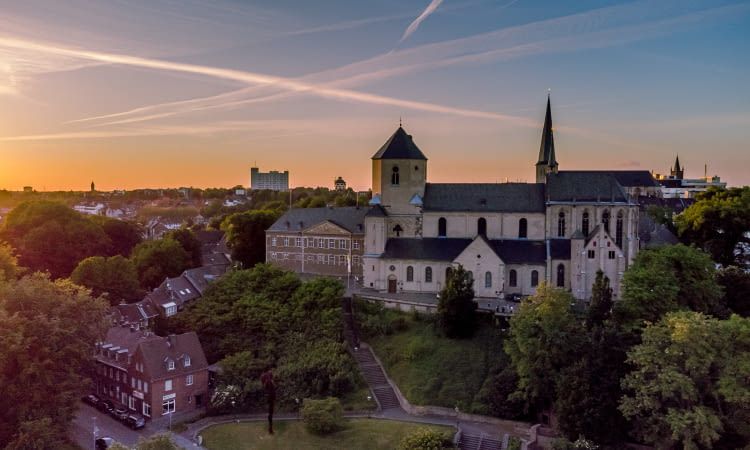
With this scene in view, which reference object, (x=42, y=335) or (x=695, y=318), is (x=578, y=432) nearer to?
(x=695, y=318)

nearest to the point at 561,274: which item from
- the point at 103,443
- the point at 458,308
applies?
the point at 458,308

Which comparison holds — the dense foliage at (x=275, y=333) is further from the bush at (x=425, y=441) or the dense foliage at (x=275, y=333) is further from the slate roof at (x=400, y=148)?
the slate roof at (x=400, y=148)

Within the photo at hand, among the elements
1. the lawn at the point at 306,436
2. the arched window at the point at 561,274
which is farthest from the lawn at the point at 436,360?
the arched window at the point at 561,274

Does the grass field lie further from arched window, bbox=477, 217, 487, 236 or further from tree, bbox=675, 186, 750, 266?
tree, bbox=675, 186, 750, 266

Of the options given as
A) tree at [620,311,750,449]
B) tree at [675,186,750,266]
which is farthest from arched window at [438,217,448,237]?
tree at [675,186,750,266]

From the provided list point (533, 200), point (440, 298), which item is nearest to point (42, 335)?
point (440, 298)

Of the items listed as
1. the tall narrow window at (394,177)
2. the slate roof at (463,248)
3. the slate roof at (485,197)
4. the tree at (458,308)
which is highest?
the tall narrow window at (394,177)
